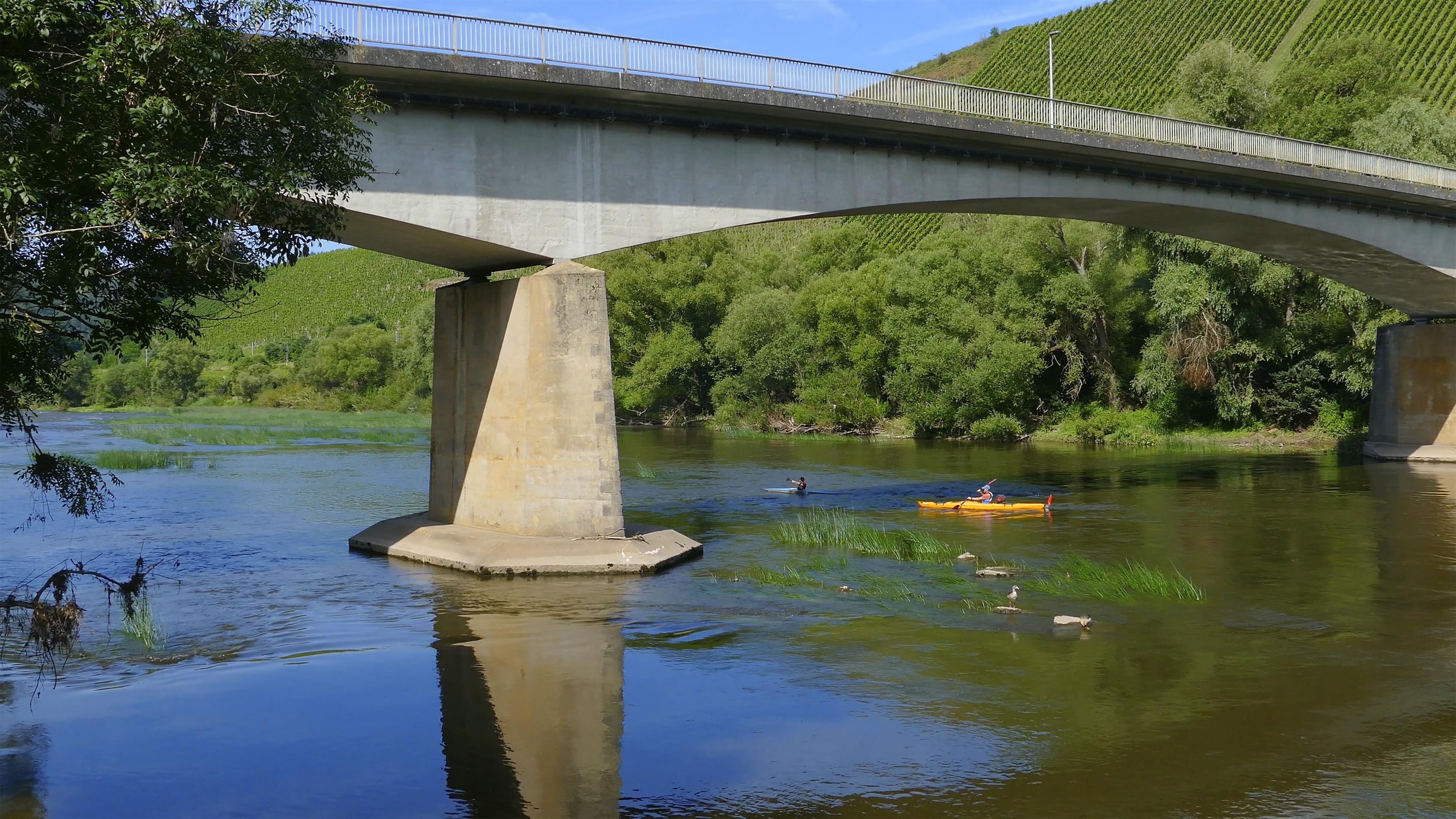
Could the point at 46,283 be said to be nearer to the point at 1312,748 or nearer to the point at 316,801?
the point at 316,801

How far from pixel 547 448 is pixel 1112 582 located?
9.71m

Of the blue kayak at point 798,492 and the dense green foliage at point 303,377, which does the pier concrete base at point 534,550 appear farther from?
the dense green foliage at point 303,377

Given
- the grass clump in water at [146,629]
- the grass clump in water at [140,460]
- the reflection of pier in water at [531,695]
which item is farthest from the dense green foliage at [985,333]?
the grass clump in water at [146,629]

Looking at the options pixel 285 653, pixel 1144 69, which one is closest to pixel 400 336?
pixel 1144 69

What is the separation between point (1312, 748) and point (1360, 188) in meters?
29.2

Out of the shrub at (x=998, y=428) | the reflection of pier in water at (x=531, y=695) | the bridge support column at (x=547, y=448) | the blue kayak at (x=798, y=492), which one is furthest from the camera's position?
the shrub at (x=998, y=428)

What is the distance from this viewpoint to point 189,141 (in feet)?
35.7

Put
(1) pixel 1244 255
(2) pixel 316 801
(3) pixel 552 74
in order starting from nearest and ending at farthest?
(2) pixel 316 801
(3) pixel 552 74
(1) pixel 1244 255

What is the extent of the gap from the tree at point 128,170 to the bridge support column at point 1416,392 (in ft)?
136

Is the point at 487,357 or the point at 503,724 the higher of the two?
the point at 487,357

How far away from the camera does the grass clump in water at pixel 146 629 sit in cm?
1558

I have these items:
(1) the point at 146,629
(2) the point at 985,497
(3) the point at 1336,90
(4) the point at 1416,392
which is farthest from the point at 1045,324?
(1) the point at 146,629

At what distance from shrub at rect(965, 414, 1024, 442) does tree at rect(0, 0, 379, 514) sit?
156 ft

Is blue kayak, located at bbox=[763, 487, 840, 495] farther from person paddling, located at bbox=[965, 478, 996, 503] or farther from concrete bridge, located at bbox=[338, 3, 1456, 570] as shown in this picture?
concrete bridge, located at bbox=[338, 3, 1456, 570]
